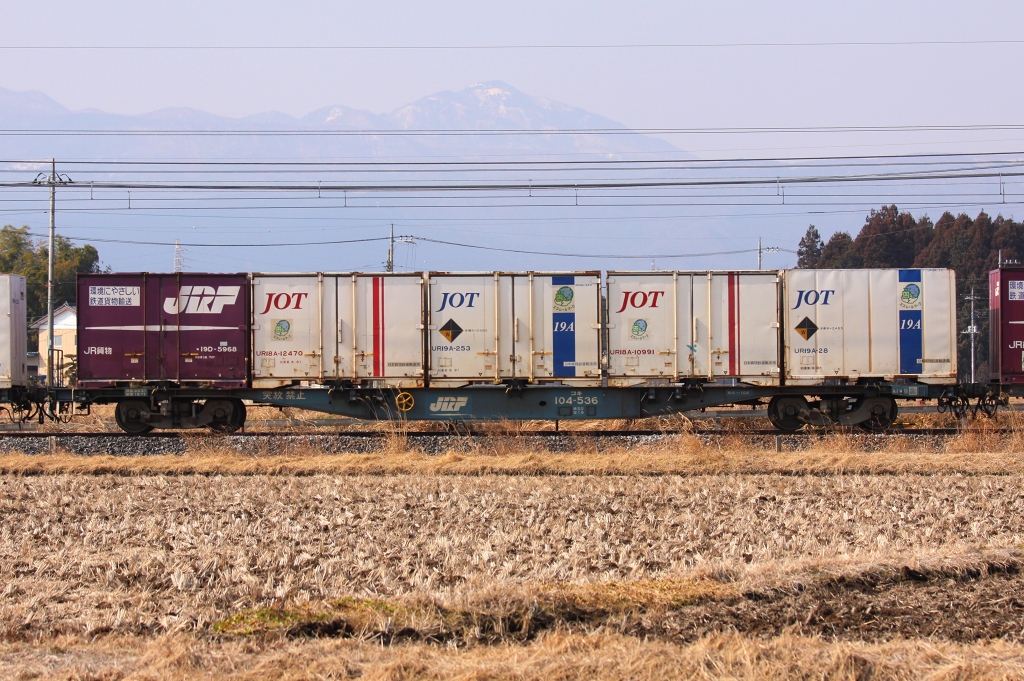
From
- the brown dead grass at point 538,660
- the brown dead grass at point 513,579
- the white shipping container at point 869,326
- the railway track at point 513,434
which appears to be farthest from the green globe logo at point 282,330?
the brown dead grass at point 538,660

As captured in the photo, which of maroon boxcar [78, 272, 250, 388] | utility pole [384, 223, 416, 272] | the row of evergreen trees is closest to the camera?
maroon boxcar [78, 272, 250, 388]

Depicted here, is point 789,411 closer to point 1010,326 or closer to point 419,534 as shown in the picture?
point 1010,326

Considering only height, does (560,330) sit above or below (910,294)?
below

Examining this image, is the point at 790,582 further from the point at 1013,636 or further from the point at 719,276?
the point at 719,276

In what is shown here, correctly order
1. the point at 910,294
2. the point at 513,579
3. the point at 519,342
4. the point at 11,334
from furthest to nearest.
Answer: the point at 11,334 → the point at 910,294 → the point at 519,342 → the point at 513,579

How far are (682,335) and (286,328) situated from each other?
838 cm

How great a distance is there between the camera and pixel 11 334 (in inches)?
765

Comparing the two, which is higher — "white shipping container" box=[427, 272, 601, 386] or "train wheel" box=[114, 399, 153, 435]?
"white shipping container" box=[427, 272, 601, 386]

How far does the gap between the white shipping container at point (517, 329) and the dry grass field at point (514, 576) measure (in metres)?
4.78

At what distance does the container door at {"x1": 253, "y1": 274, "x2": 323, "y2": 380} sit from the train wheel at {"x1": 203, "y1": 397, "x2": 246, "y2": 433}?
3.32ft

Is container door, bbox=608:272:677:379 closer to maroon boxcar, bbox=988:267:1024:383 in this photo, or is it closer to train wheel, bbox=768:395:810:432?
train wheel, bbox=768:395:810:432

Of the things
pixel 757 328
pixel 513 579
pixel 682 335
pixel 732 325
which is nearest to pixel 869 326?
pixel 757 328

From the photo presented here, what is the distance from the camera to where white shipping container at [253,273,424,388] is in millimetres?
18500

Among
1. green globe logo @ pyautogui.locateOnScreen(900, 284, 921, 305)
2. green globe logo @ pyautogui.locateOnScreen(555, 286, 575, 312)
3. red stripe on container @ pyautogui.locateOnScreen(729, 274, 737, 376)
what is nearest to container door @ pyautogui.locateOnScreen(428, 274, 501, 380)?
green globe logo @ pyautogui.locateOnScreen(555, 286, 575, 312)
